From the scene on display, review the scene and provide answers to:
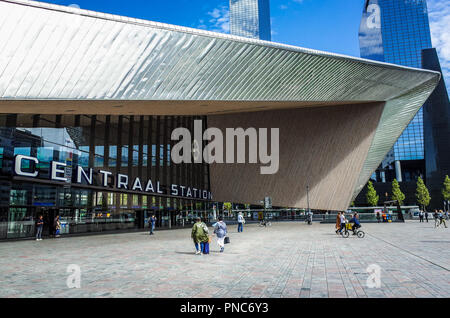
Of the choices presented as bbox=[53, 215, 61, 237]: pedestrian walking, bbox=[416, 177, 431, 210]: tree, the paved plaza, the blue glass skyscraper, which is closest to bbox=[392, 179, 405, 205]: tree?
bbox=[416, 177, 431, 210]: tree

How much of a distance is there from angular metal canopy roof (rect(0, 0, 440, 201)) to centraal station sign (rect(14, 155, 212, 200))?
128 inches

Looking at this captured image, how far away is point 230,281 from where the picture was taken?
6527mm

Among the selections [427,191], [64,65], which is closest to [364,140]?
[64,65]

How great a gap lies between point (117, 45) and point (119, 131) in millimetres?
12005

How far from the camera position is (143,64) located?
56.8ft

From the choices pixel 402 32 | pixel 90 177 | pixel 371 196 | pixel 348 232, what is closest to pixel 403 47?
pixel 402 32

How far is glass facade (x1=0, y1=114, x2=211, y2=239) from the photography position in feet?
60.2

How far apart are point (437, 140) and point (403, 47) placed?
3631cm

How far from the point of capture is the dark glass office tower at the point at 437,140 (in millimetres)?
78125

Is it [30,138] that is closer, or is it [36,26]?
[36,26]

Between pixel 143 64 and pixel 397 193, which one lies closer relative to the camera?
pixel 143 64

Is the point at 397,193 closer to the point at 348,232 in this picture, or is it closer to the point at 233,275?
the point at 348,232

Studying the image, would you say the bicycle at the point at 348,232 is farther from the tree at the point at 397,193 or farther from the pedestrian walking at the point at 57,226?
the tree at the point at 397,193

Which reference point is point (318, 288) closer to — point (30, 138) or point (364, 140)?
point (30, 138)
